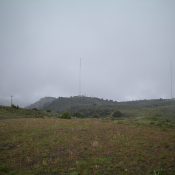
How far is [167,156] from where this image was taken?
16078 mm

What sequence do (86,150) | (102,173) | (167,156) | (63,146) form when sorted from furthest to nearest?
1. (63,146)
2. (86,150)
3. (167,156)
4. (102,173)

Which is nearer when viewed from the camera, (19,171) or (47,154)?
(19,171)

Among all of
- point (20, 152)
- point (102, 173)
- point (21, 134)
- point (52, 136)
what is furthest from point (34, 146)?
point (102, 173)

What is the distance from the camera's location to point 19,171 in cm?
1384

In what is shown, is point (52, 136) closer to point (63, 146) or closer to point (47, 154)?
point (63, 146)

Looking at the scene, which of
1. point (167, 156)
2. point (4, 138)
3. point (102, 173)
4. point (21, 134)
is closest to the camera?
point (102, 173)

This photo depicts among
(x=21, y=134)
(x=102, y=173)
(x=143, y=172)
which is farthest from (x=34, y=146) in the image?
(x=143, y=172)

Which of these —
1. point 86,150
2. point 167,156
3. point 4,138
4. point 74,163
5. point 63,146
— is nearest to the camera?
point 74,163

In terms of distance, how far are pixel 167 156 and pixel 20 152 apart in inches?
405

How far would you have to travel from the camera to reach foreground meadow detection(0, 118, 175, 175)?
44.9ft

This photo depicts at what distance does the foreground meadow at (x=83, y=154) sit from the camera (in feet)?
44.9

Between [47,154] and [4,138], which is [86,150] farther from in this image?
[4,138]

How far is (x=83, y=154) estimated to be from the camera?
1686 cm

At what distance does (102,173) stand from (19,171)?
4691 millimetres
